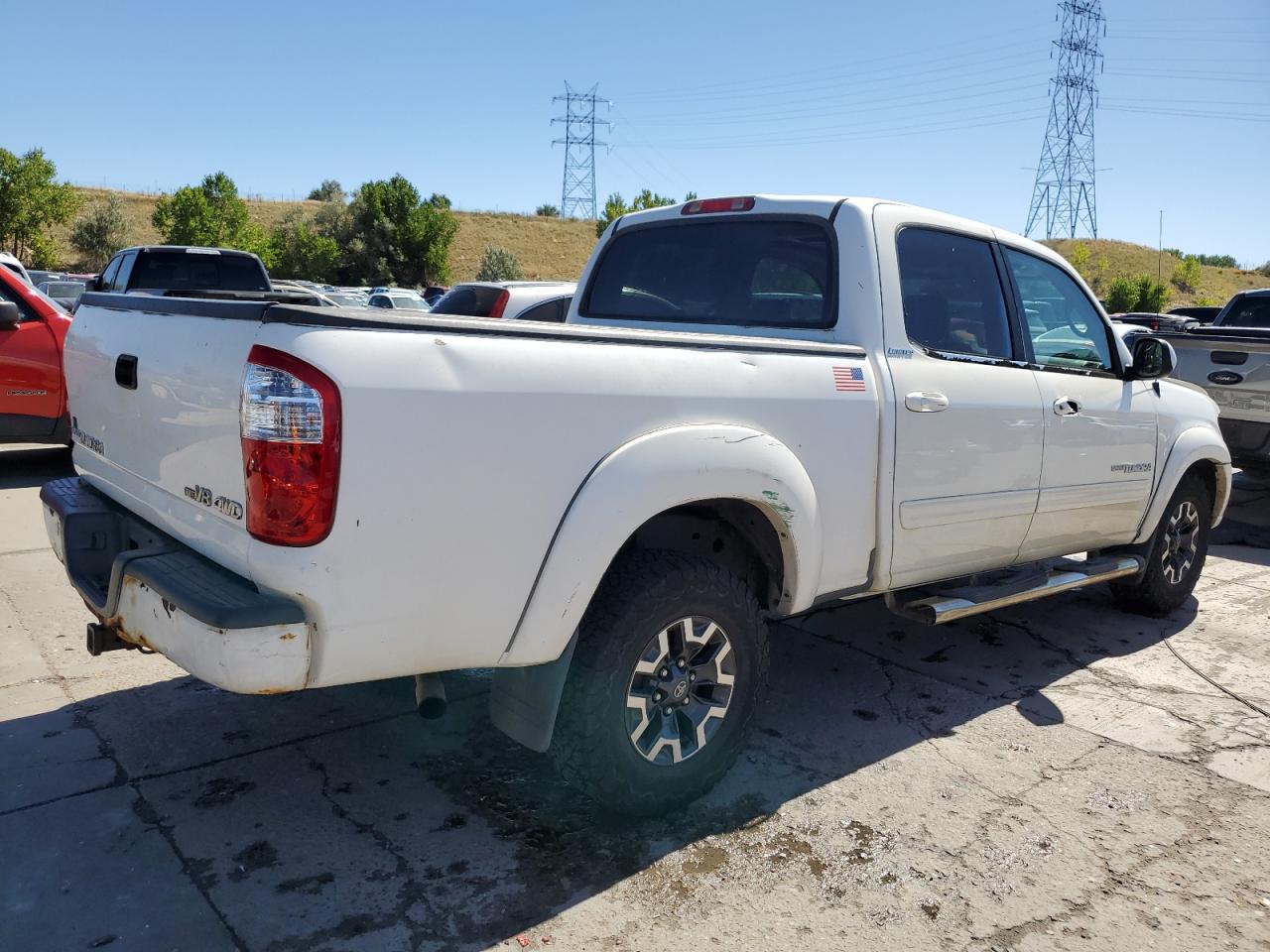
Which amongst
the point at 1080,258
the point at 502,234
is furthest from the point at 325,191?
the point at 1080,258

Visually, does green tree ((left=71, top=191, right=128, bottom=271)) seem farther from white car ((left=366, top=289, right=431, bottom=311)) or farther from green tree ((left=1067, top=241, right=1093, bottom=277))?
green tree ((left=1067, top=241, right=1093, bottom=277))

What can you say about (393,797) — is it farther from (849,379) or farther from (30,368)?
(30,368)

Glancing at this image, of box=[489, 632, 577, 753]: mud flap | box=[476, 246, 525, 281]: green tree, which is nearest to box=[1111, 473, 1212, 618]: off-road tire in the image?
box=[489, 632, 577, 753]: mud flap

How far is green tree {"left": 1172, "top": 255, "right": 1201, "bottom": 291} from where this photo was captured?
82.2m

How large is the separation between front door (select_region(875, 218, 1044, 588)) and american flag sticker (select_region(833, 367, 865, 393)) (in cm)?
19

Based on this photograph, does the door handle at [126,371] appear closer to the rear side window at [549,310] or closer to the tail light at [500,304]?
the tail light at [500,304]

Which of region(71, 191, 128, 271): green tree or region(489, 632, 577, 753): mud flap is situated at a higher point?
region(71, 191, 128, 271): green tree

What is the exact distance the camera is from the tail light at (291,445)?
2.38 meters

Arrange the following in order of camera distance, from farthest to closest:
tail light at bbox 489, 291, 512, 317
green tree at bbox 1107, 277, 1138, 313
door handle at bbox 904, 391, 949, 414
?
green tree at bbox 1107, 277, 1138, 313, tail light at bbox 489, 291, 512, 317, door handle at bbox 904, 391, 949, 414

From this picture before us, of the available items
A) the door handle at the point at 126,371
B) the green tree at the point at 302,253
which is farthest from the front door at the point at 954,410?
the green tree at the point at 302,253

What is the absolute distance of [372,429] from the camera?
94.7 inches

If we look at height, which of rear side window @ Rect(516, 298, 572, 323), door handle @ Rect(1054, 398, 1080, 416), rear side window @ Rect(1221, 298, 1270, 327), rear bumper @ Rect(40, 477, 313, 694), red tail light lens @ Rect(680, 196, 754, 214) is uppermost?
red tail light lens @ Rect(680, 196, 754, 214)

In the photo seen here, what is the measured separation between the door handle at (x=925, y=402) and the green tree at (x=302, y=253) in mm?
67108

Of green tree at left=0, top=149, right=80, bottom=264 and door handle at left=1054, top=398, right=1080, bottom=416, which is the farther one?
green tree at left=0, top=149, right=80, bottom=264
